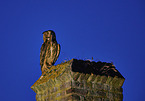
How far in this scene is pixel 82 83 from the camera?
649 centimetres

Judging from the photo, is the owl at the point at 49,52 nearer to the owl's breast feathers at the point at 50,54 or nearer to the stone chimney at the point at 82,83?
the owl's breast feathers at the point at 50,54

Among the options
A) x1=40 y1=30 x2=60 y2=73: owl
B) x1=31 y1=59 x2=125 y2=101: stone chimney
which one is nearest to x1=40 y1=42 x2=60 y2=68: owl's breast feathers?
x1=40 y1=30 x2=60 y2=73: owl

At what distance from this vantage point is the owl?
823 centimetres

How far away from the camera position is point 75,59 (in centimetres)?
677

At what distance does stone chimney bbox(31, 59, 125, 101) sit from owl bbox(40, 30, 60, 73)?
891 millimetres

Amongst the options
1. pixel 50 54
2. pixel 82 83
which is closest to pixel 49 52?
pixel 50 54

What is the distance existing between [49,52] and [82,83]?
7.32ft

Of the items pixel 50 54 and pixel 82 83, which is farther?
pixel 50 54

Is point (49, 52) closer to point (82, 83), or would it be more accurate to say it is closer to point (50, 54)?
point (50, 54)

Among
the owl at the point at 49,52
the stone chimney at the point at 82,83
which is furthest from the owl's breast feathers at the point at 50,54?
the stone chimney at the point at 82,83

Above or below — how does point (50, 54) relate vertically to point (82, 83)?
above

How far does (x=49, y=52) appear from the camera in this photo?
27.4 ft

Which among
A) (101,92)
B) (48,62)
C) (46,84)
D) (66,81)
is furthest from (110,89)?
(48,62)

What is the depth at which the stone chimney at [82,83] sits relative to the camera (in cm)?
638
